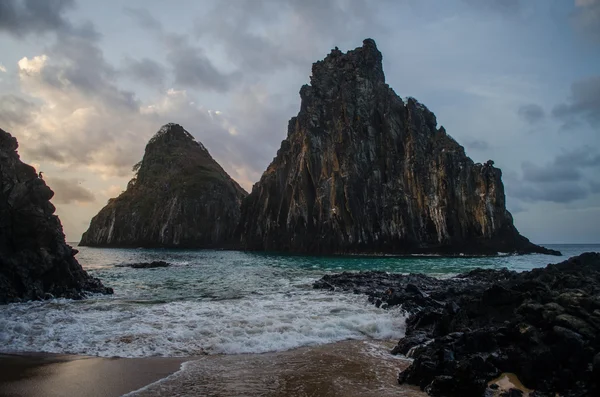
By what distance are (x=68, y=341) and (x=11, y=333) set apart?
2208mm

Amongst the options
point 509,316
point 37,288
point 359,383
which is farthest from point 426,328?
point 37,288

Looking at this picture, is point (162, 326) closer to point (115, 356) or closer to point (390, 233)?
point (115, 356)

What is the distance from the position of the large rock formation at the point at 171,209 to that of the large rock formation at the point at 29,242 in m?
111

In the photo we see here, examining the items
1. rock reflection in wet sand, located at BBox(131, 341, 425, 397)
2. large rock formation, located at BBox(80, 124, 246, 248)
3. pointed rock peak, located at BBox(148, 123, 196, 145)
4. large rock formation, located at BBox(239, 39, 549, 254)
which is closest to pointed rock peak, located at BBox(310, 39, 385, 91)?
large rock formation, located at BBox(239, 39, 549, 254)

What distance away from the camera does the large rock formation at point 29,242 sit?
1906cm

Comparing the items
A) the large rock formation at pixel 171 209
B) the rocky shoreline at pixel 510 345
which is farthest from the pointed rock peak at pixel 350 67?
the rocky shoreline at pixel 510 345

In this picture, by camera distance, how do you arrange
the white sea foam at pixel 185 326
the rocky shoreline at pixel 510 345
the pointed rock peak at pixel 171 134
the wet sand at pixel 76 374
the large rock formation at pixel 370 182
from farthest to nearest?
the pointed rock peak at pixel 171 134
the large rock formation at pixel 370 182
the white sea foam at pixel 185 326
the rocky shoreline at pixel 510 345
the wet sand at pixel 76 374

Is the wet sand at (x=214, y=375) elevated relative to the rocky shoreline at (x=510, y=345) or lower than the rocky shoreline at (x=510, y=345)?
lower

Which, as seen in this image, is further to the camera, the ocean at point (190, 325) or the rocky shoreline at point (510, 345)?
the ocean at point (190, 325)

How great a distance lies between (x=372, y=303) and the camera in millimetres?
18188

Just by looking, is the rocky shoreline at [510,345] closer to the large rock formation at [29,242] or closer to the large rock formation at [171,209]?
the large rock formation at [29,242]

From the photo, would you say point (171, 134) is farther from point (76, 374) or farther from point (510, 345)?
point (510, 345)

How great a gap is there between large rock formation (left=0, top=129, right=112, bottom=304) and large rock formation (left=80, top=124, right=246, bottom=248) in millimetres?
111412

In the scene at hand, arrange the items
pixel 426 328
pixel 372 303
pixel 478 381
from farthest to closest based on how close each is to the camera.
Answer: pixel 372 303
pixel 426 328
pixel 478 381
